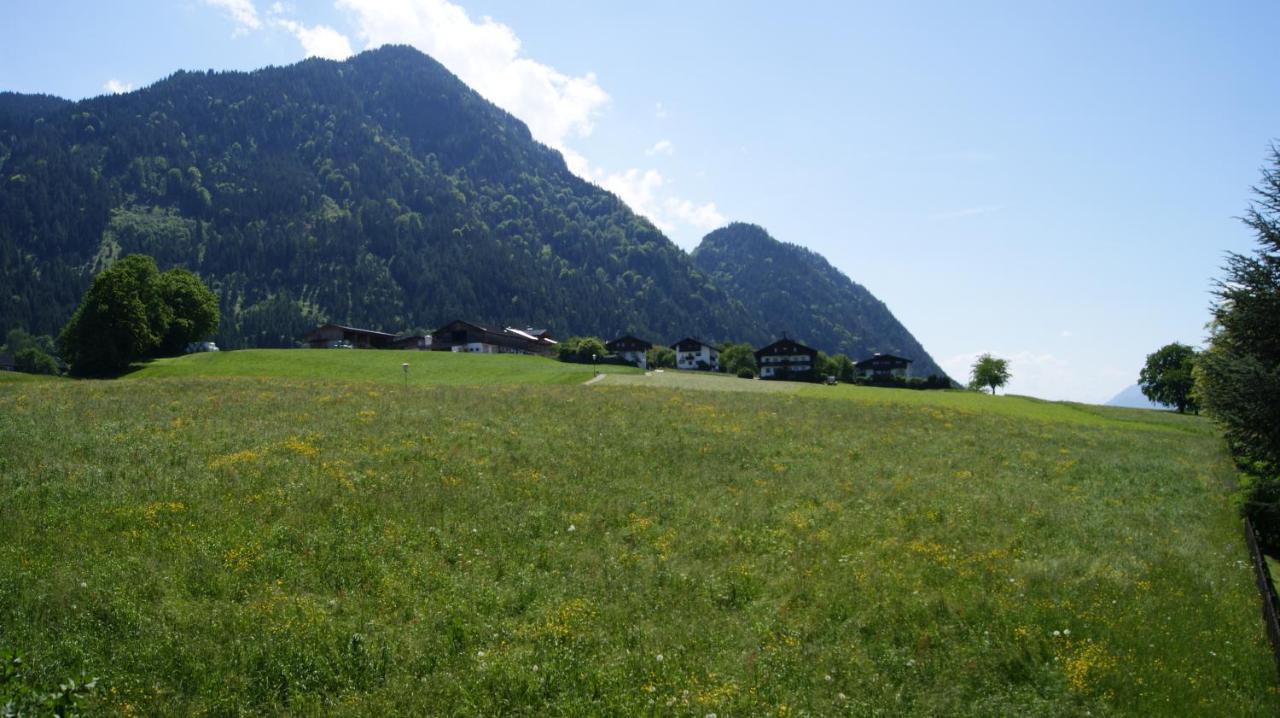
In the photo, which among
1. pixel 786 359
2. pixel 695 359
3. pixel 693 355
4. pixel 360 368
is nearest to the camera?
pixel 360 368

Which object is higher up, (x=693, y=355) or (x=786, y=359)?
(x=693, y=355)

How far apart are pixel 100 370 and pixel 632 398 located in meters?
64.6

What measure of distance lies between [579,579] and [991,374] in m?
162

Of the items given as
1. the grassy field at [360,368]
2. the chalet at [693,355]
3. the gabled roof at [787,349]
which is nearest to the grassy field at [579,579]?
the grassy field at [360,368]

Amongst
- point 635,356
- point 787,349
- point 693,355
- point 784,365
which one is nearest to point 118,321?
point 784,365

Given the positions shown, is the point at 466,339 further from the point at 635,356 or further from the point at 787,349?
the point at 787,349

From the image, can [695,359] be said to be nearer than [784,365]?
No

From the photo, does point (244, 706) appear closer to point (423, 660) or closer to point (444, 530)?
→ point (423, 660)

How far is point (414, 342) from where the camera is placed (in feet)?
534

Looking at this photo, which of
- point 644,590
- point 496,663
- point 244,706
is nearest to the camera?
point 244,706

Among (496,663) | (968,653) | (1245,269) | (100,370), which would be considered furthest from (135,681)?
(100,370)

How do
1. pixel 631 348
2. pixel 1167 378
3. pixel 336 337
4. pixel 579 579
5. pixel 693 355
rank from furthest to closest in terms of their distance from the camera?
pixel 631 348 → pixel 693 355 → pixel 336 337 → pixel 1167 378 → pixel 579 579

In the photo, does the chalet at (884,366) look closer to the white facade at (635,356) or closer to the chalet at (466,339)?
the white facade at (635,356)

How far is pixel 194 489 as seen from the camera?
742 inches
